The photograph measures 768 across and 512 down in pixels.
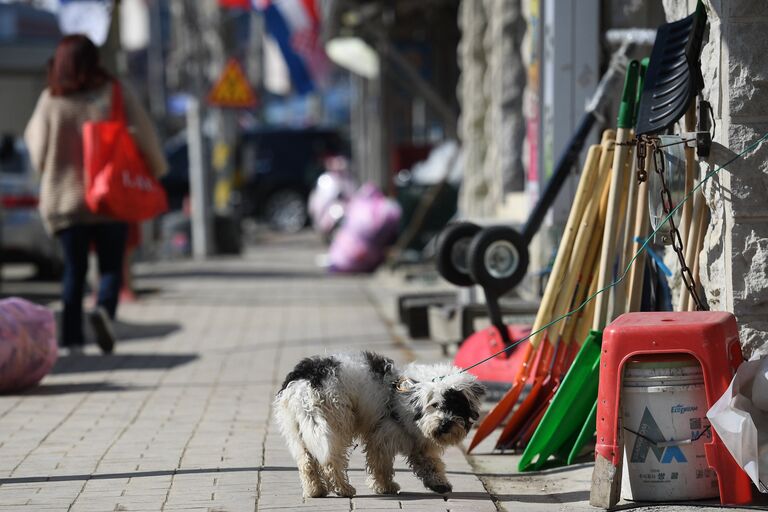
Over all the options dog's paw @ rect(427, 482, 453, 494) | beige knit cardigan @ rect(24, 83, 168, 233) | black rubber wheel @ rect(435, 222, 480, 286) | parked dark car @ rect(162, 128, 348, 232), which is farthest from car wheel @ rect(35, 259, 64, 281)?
parked dark car @ rect(162, 128, 348, 232)

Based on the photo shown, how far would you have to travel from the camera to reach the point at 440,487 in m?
5.12

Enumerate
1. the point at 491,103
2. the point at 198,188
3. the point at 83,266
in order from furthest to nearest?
the point at 198,188, the point at 491,103, the point at 83,266

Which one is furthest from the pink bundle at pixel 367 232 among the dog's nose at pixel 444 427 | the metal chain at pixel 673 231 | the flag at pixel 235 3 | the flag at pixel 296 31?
the dog's nose at pixel 444 427

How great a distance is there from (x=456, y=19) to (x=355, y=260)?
5.05m

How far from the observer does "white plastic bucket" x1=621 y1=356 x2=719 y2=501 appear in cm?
474

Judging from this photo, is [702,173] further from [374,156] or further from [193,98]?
[374,156]

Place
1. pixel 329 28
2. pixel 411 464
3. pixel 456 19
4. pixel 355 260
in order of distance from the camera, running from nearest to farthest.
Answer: pixel 411 464
pixel 355 260
pixel 329 28
pixel 456 19

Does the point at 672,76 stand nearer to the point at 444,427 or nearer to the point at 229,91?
the point at 444,427

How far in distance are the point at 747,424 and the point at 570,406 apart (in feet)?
3.63

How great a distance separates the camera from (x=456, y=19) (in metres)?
20.7

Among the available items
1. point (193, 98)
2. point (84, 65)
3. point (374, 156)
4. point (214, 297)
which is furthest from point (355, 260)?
point (84, 65)

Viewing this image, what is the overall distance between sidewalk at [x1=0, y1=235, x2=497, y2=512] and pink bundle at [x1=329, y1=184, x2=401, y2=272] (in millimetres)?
3668

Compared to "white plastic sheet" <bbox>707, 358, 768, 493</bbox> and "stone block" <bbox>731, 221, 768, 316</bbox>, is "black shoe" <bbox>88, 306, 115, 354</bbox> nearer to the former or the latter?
"stone block" <bbox>731, 221, 768, 316</bbox>

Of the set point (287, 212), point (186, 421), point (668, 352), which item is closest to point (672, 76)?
point (668, 352)
